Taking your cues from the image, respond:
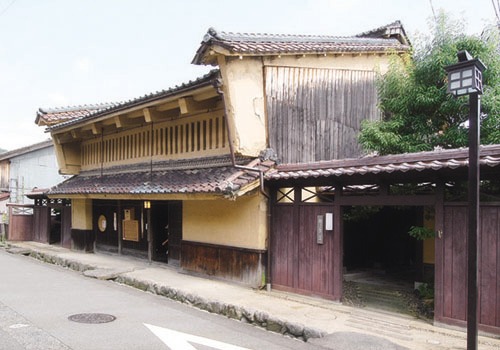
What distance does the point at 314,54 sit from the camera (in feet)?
44.7

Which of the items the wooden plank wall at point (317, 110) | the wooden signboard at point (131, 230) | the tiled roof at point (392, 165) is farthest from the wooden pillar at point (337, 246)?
the wooden signboard at point (131, 230)

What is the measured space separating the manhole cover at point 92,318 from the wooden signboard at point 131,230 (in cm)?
915

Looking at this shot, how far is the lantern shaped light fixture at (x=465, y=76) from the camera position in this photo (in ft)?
20.9

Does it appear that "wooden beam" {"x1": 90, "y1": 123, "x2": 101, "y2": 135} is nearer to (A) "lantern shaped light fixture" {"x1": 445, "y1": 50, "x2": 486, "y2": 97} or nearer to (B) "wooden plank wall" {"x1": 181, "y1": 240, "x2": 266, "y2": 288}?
(B) "wooden plank wall" {"x1": 181, "y1": 240, "x2": 266, "y2": 288}

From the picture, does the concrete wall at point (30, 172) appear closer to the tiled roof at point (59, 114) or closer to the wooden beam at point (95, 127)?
the tiled roof at point (59, 114)

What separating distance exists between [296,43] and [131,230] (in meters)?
10.5

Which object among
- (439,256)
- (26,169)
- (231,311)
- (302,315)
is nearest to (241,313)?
(231,311)

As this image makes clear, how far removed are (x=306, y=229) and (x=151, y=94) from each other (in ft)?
21.9

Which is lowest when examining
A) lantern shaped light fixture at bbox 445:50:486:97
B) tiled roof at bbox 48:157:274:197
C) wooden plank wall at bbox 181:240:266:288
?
wooden plank wall at bbox 181:240:266:288

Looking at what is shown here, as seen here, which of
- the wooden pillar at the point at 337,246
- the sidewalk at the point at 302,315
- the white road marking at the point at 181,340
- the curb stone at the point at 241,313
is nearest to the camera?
the white road marking at the point at 181,340

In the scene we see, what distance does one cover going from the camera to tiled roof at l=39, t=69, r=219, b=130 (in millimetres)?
12305

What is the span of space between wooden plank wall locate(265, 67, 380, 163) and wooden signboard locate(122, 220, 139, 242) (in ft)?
27.8

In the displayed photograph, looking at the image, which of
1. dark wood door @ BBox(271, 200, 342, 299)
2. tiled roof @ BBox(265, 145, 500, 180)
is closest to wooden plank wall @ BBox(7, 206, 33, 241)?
dark wood door @ BBox(271, 200, 342, 299)

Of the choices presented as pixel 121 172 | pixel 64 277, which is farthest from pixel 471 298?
pixel 121 172
